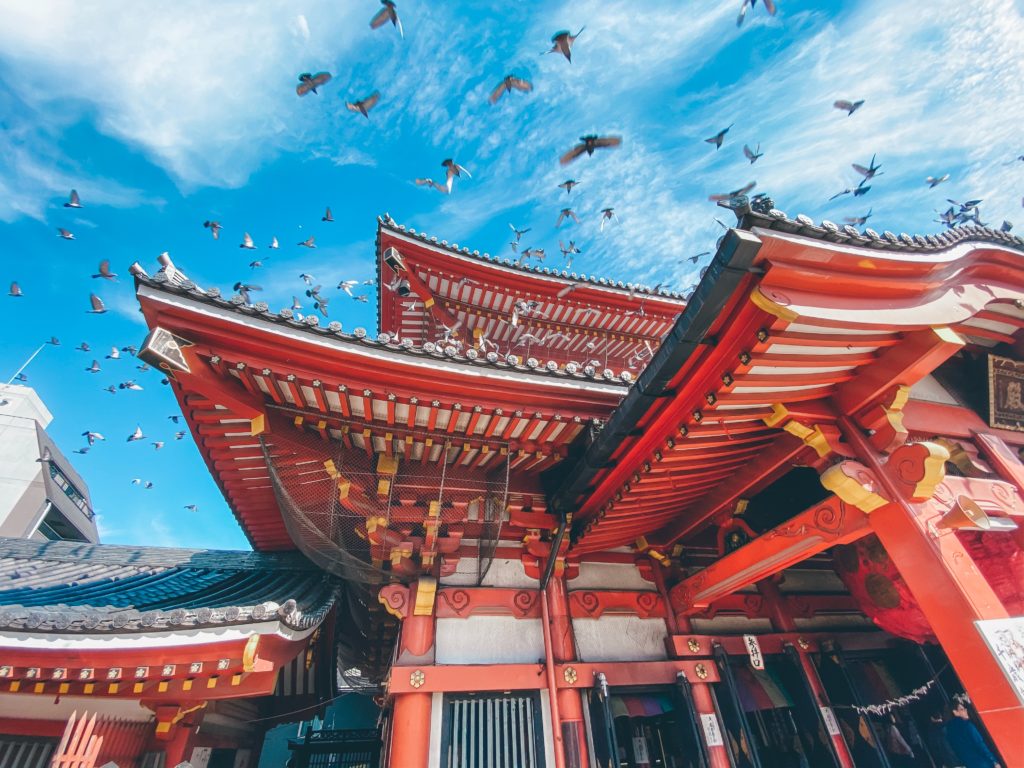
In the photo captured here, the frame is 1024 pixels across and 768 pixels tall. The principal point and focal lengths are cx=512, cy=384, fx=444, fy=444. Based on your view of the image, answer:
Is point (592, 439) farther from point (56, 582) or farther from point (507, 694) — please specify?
point (56, 582)

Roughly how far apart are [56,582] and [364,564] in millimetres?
4447

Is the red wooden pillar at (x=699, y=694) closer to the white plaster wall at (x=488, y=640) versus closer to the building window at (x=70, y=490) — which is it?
the white plaster wall at (x=488, y=640)

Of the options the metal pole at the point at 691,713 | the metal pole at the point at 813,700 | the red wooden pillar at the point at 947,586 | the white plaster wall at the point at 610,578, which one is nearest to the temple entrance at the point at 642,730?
the metal pole at the point at 691,713

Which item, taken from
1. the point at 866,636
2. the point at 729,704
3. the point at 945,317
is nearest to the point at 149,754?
the point at 729,704

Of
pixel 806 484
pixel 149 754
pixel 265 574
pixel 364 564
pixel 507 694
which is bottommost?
pixel 149 754

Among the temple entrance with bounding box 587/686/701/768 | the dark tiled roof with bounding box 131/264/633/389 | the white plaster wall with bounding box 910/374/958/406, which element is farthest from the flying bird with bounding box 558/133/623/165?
the temple entrance with bounding box 587/686/701/768

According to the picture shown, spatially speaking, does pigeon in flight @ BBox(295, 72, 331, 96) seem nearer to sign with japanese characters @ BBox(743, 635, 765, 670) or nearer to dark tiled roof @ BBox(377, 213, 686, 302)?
dark tiled roof @ BBox(377, 213, 686, 302)

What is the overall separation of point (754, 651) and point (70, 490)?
33.9m

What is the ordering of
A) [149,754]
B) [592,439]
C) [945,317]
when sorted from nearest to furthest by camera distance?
[945,317], [149,754], [592,439]

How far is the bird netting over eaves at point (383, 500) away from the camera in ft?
16.8

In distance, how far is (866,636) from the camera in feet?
22.7

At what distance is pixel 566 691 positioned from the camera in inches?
206

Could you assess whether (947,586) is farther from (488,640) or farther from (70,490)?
(70,490)

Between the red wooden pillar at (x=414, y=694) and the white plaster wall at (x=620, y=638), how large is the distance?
76.0 inches
